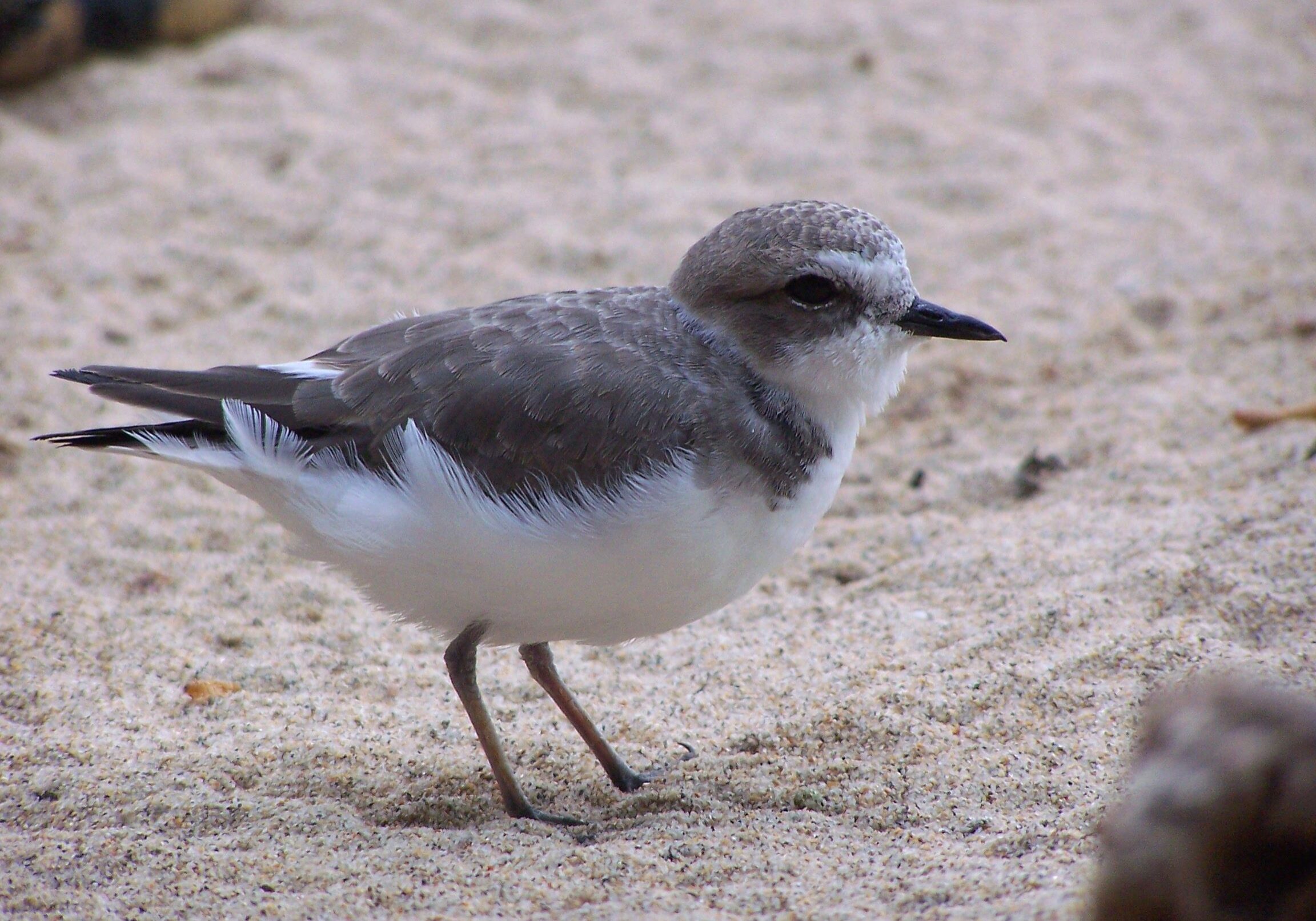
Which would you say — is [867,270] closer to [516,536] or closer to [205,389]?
[516,536]

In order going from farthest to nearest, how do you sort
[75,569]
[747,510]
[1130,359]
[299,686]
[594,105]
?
[594,105] < [1130,359] < [75,569] < [299,686] < [747,510]

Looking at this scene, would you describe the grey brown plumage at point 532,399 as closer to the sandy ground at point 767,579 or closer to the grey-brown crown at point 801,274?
the grey-brown crown at point 801,274

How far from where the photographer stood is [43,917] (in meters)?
3.05

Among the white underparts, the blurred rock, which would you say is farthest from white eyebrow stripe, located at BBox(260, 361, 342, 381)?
the blurred rock

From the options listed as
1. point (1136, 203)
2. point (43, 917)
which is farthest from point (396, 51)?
point (43, 917)

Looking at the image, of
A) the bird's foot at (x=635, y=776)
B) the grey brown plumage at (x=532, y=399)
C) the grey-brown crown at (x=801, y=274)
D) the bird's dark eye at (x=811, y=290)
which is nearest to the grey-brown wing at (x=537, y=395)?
the grey brown plumage at (x=532, y=399)

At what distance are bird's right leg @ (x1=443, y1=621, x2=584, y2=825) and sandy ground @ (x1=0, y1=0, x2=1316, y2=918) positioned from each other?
0.09 m

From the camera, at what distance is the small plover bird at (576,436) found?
3461 millimetres

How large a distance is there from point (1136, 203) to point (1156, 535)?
10.9ft

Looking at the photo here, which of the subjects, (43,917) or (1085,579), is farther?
(1085,579)

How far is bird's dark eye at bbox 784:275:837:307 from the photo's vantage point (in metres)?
3.78

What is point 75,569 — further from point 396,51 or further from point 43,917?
point 396,51

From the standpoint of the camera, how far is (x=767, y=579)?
4.91 metres

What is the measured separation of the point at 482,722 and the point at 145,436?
53.2 inches
